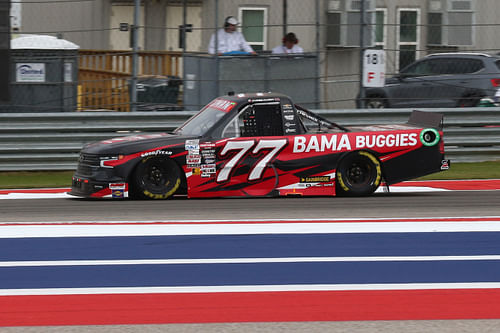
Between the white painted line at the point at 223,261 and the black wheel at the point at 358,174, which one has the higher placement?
the black wheel at the point at 358,174

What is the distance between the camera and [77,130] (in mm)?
13445

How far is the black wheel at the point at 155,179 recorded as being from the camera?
33.2 feet

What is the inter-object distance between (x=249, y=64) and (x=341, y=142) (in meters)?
3.77

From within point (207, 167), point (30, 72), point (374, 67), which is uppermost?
point (374, 67)

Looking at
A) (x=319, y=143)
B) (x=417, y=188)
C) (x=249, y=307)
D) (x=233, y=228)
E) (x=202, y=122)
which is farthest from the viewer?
(x=417, y=188)

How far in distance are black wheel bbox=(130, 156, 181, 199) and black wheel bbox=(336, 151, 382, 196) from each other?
196 cm

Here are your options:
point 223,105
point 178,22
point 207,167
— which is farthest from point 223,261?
point 178,22

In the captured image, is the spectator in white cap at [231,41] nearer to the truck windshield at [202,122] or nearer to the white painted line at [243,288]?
the truck windshield at [202,122]

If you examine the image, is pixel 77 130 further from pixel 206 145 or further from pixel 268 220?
pixel 268 220

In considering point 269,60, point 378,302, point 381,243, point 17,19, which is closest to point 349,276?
point 378,302

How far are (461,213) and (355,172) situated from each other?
1.68 metres

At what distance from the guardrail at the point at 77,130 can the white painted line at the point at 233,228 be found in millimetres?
4772

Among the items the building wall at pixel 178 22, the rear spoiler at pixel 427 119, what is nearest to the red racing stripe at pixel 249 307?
the rear spoiler at pixel 427 119

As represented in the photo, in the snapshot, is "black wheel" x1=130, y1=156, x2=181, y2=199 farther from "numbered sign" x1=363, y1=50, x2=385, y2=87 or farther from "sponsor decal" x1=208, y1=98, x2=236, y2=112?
"numbered sign" x1=363, y1=50, x2=385, y2=87
